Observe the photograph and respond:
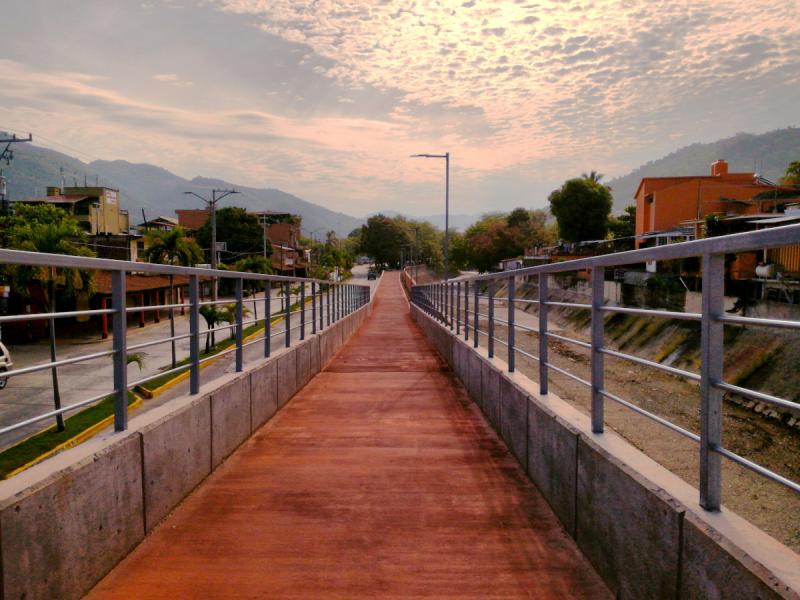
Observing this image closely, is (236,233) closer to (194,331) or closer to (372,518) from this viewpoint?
(194,331)

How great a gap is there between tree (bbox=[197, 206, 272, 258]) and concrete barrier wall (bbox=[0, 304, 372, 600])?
277ft

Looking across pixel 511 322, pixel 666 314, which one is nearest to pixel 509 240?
pixel 511 322

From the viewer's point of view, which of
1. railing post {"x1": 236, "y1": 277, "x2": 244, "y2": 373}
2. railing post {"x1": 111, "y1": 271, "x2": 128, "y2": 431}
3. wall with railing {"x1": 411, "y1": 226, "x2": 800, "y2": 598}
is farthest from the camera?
railing post {"x1": 236, "y1": 277, "x2": 244, "y2": 373}

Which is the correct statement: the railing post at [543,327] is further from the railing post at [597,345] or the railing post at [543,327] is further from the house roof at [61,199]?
the house roof at [61,199]

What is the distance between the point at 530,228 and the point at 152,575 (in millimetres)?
102176

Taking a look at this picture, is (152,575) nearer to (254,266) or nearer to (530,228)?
(254,266)

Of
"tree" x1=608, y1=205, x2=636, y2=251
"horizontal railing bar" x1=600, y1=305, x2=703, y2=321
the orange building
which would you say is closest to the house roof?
the orange building

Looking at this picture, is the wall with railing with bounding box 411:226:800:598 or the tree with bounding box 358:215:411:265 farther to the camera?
the tree with bounding box 358:215:411:265

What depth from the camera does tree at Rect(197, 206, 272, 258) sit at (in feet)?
287

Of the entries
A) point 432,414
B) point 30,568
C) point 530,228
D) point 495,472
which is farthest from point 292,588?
point 530,228

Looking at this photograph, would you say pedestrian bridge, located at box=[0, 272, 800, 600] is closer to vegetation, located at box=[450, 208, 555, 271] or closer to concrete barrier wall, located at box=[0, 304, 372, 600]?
concrete barrier wall, located at box=[0, 304, 372, 600]

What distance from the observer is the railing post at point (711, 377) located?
2260 millimetres

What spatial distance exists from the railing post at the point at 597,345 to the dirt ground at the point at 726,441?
7259mm

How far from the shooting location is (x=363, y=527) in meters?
3.58
